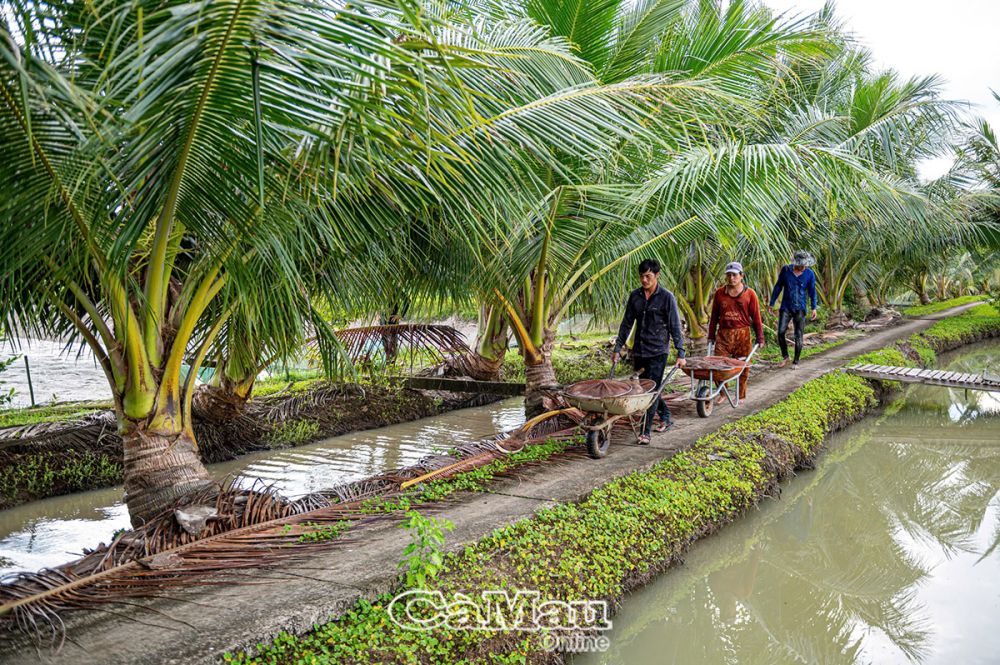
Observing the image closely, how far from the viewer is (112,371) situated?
4352 mm

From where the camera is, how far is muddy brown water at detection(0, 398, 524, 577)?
5.54 meters

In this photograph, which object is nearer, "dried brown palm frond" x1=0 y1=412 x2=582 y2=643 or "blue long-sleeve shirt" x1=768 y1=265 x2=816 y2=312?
"dried brown palm frond" x1=0 y1=412 x2=582 y2=643

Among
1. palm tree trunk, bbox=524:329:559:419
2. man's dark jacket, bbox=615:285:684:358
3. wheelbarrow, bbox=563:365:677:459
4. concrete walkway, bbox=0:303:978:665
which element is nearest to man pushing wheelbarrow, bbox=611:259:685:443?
man's dark jacket, bbox=615:285:684:358

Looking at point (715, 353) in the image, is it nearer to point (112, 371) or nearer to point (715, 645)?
point (715, 645)

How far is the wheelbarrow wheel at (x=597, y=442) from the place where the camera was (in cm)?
591

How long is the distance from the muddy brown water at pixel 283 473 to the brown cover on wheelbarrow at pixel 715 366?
9.80 feet

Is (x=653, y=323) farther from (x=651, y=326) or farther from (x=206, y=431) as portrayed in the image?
(x=206, y=431)

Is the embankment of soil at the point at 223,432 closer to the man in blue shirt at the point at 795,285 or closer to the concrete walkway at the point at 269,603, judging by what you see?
the concrete walkway at the point at 269,603

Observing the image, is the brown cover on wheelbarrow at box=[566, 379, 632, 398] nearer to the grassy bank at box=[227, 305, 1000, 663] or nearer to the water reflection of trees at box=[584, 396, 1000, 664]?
the grassy bank at box=[227, 305, 1000, 663]

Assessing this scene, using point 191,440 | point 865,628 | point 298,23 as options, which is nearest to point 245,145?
point 298,23

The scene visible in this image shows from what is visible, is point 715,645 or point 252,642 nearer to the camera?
point 252,642

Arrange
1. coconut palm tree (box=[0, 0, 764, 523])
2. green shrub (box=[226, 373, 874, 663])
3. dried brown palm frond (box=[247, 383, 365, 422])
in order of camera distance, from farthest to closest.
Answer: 1. dried brown palm frond (box=[247, 383, 365, 422])
2. green shrub (box=[226, 373, 874, 663])
3. coconut palm tree (box=[0, 0, 764, 523])

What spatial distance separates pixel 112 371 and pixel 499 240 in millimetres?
3467

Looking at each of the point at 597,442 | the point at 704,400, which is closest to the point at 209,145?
the point at 597,442
